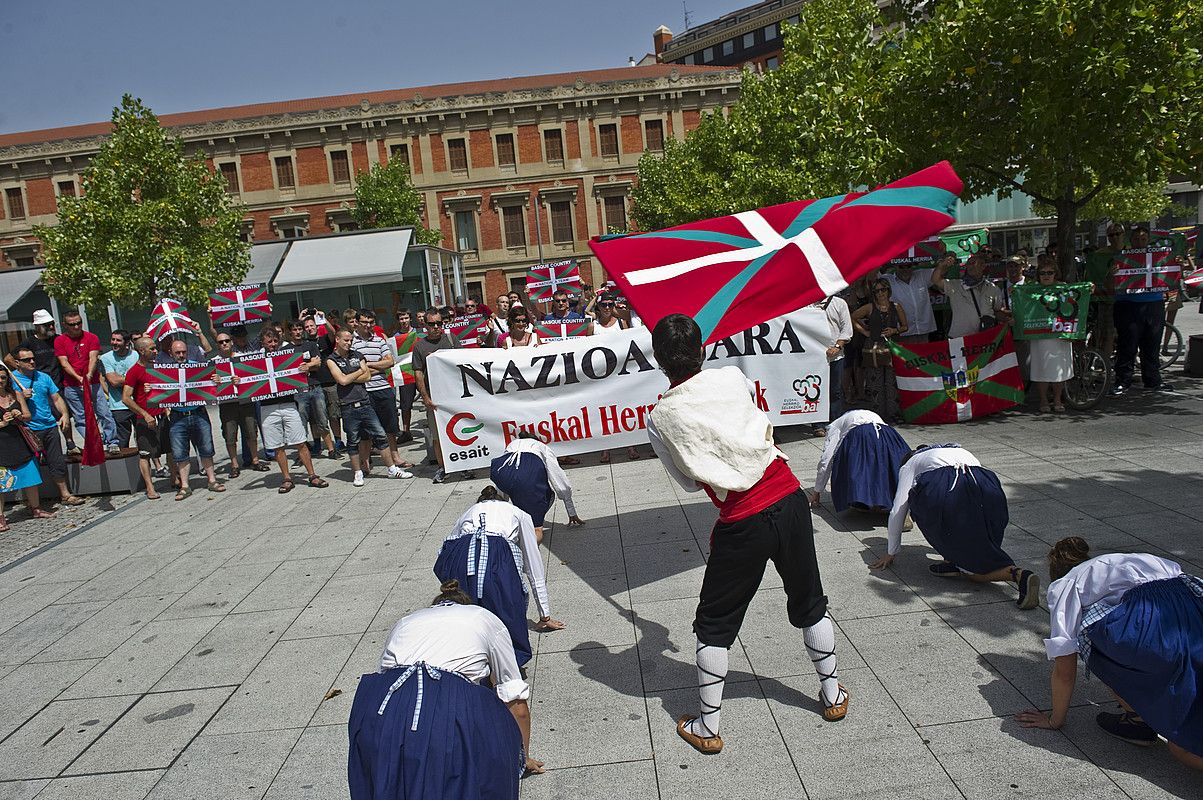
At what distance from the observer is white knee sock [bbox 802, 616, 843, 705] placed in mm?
3691

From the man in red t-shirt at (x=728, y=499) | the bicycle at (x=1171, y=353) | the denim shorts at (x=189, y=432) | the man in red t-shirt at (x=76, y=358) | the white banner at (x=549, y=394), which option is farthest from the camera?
the bicycle at (x=1171, y=353)

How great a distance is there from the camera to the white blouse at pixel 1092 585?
3219 millimetres

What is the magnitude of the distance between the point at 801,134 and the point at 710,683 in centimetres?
1035

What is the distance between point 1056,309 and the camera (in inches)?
367

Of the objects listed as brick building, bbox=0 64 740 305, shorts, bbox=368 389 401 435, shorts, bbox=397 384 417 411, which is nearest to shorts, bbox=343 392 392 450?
shorts, bbox=368 389 401 435

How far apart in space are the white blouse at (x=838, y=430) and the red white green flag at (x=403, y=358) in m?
6.53

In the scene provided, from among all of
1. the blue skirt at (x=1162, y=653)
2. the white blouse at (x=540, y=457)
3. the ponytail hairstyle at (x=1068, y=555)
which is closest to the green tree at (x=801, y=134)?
the white blouse at (x=540, y=457)

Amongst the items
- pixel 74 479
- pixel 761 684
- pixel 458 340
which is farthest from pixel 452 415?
pixel 761 684

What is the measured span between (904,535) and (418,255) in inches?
842

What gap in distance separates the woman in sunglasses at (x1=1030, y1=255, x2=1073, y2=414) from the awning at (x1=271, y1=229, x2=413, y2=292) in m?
17.7

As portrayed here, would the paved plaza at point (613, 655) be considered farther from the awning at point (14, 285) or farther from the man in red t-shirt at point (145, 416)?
the awning at point (14, 285)

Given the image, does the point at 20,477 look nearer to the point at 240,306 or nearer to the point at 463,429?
the point at 463,429

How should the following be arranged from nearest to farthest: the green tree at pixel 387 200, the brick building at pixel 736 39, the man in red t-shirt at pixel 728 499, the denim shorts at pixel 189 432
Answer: the man in red t-shirt at pixel 728 499
the denim shorts at pixel 189 432
the green tree at pixel 387 200
the brick building at pixel 736 39

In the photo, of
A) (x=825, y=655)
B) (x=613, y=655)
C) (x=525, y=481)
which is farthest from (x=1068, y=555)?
(x=525, y=481)
